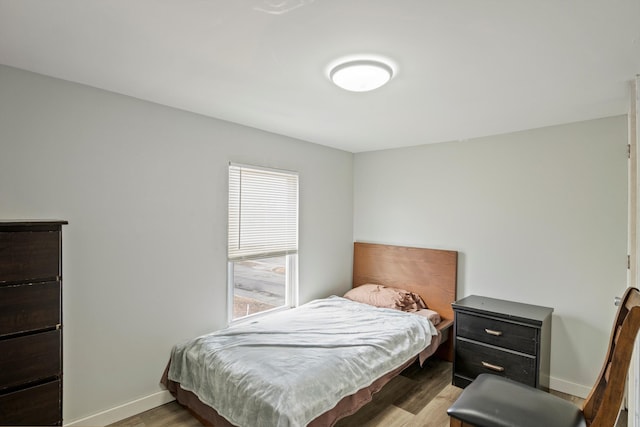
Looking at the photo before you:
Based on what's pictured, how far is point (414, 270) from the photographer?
12.4 feet

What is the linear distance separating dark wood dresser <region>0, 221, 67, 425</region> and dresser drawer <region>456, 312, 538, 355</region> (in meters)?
2.99

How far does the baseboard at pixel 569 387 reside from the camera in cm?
281

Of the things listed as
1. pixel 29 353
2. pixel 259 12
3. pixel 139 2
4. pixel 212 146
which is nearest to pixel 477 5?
pixel 259 12

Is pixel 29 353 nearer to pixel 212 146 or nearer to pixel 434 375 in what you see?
pixel 212 146

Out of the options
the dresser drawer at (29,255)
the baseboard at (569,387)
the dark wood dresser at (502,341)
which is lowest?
the baseboard at (569,387)

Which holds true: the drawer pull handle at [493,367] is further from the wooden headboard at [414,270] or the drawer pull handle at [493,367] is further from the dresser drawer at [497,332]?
the wooden headboard at [414,270]

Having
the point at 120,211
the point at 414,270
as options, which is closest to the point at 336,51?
the point at 120,211

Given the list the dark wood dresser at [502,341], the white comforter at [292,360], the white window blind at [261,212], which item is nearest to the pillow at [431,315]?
the white comforter at [292,360]

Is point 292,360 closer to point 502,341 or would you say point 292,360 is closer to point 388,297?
point 388,297

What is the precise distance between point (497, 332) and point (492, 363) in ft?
0.91

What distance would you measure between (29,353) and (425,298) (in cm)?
334

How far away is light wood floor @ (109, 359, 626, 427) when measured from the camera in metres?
2.41

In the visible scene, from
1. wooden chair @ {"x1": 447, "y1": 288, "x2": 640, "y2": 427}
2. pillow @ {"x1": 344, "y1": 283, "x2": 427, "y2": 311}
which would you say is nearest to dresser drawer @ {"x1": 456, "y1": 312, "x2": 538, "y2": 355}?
pillow @ {"x1": 344, "y1": 283, "x2": 427, "y2": 311}

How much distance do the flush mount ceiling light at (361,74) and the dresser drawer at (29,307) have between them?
1.97 metres
